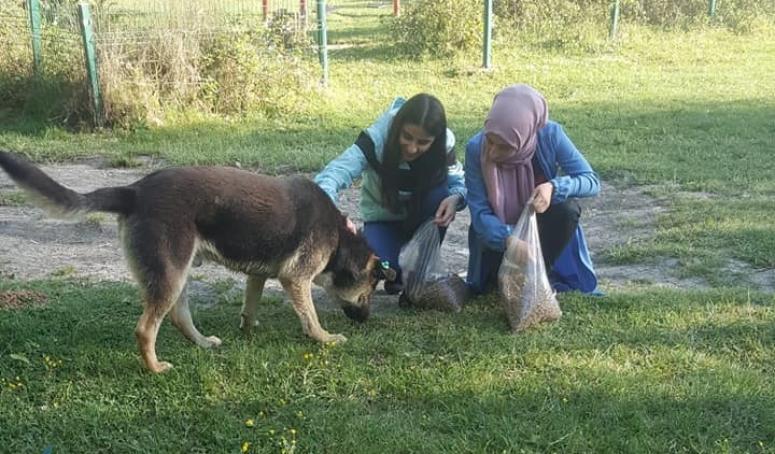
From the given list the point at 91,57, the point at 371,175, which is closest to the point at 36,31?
the point at 91,57

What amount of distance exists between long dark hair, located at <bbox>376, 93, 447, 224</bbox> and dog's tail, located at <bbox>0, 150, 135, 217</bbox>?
5.67ft

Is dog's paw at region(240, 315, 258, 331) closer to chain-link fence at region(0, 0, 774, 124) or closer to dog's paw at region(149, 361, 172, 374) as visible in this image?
dog's paw at region(149, 361, 172, 374)

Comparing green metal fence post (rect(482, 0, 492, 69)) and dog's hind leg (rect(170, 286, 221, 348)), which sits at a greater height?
green metal fence post (rect(482, 0, 492, 69))

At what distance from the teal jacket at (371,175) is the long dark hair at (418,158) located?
2.5 inches

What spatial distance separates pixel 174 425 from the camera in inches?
135

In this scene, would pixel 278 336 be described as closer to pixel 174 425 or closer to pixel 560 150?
pixel 174 425

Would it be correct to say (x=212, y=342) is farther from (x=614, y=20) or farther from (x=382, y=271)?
(x=614, y=20)

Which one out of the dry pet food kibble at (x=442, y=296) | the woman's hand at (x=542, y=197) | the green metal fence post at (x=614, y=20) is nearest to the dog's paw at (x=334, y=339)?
the dry pet food kibble at (x=442, y=296)

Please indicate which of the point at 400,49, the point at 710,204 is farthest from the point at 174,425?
the point at 400,49

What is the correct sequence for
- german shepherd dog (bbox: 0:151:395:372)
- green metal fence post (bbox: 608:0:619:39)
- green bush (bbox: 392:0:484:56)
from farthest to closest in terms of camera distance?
1. green metal fence post (bbox: 608:0:619:39)
2. green bush (bbox: 392:0:484:56)
3. german shepherd dog (bbox: 0:151:395:372)

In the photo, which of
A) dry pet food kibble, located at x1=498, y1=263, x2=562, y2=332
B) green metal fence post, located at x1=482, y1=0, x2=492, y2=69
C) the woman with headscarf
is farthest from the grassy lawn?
green metal fence post, located at x1=482, y1=0, x2=492, y2=69

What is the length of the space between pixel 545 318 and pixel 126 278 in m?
2.90

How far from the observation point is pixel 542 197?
4500 millimetres

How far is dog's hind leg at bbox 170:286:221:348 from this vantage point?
4203 mm
